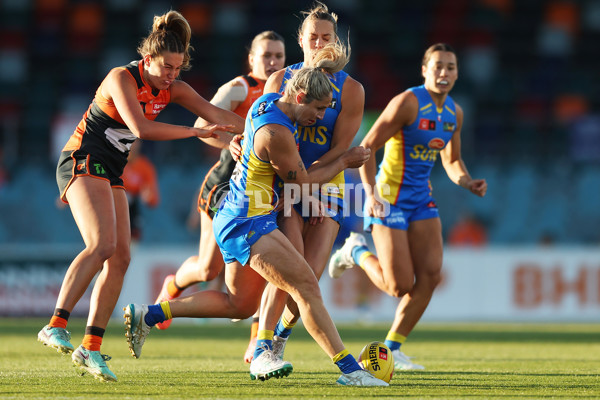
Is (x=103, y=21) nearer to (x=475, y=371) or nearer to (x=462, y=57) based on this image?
(x=462, y=57)

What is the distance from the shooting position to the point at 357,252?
841 centimetres

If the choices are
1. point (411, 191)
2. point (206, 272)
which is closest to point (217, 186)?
point (206, 272)

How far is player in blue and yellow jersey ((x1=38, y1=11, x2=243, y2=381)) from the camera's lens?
5871mm

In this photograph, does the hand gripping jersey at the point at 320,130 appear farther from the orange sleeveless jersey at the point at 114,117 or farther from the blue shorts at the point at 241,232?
the orange sleeveless jersey at the point at 114,117

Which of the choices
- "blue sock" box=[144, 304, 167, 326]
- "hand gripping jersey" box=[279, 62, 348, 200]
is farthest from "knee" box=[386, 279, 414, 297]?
"blue sock" box=[144, 304, 167, 326]

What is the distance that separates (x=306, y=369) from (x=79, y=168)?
225 centimetres

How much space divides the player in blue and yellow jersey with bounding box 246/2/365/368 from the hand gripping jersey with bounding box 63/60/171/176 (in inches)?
33.0

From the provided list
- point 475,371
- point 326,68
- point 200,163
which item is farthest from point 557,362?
point 200,163

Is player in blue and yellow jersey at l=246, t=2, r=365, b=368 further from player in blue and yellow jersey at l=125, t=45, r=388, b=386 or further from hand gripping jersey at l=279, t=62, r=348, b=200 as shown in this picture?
player in blue and yellow jersey at l=125, t=45, r=388, b=386

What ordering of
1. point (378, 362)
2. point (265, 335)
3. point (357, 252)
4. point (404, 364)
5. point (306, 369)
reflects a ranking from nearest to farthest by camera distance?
point (378, 362)
point (265, 335)
point (306, 369)
point (404, 364)
point (357, 252)

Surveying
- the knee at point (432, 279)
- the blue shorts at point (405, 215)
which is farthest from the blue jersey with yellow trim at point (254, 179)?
the knee at point (432, 279)

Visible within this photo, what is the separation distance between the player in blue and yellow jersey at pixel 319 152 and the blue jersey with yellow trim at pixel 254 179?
0.42 metres

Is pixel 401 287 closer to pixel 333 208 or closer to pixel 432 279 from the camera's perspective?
pixel 432 279

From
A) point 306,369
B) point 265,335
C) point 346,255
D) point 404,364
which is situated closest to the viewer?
point 265,335
